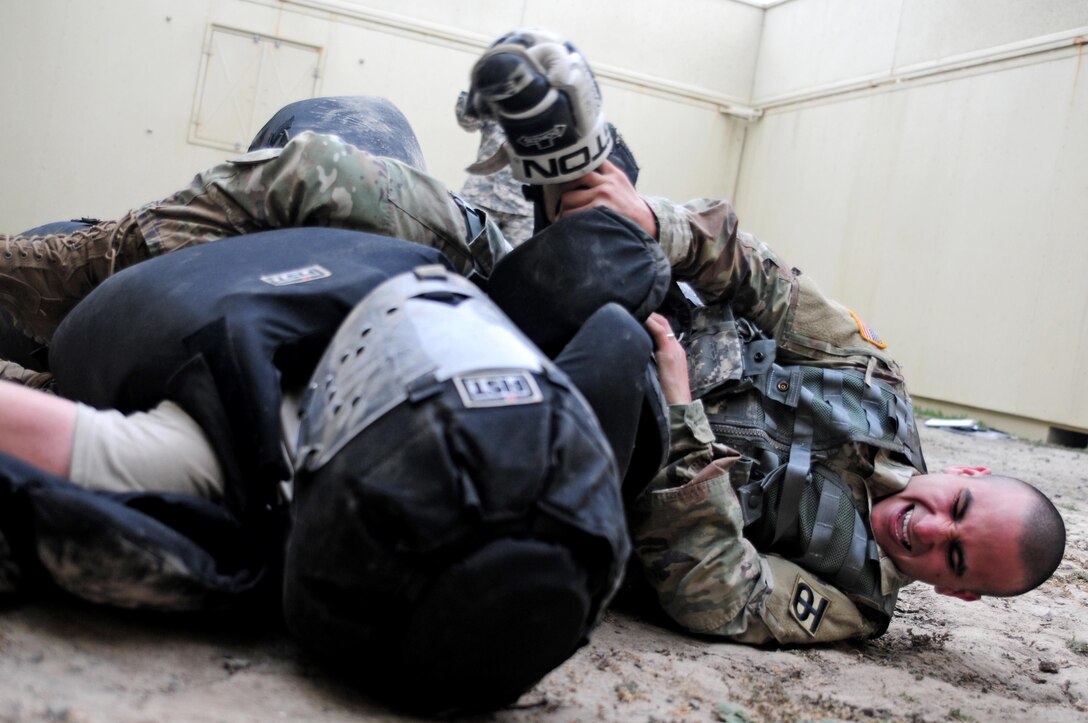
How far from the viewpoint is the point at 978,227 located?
732 centimetres

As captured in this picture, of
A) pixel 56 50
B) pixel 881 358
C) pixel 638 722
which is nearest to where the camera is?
pixel 638 722

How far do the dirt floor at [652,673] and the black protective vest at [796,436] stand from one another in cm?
22

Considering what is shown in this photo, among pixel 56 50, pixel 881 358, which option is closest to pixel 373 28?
pixel 56 50

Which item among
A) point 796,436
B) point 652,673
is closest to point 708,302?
point 796,436

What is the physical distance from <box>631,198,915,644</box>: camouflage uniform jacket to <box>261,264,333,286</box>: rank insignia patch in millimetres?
801

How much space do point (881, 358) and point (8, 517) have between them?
2.11 metres

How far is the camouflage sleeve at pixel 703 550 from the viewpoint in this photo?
2.21 m

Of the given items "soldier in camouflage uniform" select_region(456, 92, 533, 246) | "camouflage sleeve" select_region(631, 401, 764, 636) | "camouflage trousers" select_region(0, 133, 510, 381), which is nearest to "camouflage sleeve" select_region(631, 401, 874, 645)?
"camouflage sleeve" select_region(631, 401, 764, 636)

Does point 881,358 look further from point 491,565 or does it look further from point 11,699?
point 11,699

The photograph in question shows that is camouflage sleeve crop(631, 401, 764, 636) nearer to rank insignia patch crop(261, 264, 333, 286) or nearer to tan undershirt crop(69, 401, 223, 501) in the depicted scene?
rank insignia patch crop(261, 264, 333, 286)

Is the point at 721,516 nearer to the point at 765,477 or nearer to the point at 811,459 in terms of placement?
the point at 765,477

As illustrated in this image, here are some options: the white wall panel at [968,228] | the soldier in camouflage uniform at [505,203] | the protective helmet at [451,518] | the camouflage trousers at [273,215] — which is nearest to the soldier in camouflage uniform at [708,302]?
the camouflage trousers at [273,215]

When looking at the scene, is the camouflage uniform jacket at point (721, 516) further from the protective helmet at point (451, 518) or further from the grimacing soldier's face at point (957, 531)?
the protective helmet at point (451, 518)

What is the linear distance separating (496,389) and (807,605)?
1.41m
